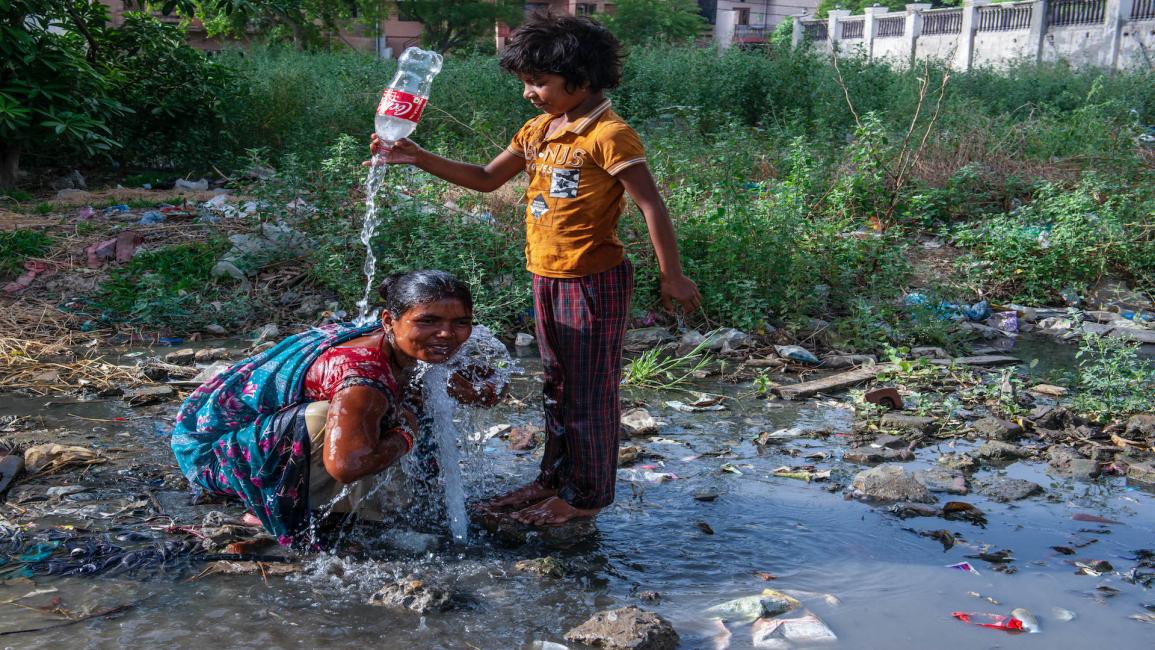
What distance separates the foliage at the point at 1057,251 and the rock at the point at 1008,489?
350cm

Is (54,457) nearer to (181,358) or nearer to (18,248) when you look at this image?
(181,358)

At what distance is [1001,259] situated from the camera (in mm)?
7133

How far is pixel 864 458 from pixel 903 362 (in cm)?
125

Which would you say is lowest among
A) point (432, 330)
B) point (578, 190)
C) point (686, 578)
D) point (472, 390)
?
point (686, 578)

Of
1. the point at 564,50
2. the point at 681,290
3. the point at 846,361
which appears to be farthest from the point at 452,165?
the point at 846,361

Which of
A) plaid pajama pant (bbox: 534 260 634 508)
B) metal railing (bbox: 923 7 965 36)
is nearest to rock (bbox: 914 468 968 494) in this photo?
plaid pajama pant (bbox: 534 260 634 508)

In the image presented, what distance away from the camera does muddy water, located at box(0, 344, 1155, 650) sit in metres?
2.58

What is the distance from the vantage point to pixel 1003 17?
86.6 ft

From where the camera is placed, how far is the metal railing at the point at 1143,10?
22.5m

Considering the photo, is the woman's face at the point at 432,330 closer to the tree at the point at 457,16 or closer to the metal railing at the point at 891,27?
the tree at the point at 457,16

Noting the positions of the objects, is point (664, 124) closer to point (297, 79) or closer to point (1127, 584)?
point (297, 79)

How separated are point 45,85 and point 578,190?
22.1 feet

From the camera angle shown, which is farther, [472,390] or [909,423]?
[909,423]

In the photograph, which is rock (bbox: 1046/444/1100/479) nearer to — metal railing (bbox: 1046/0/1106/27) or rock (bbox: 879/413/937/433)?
rock (bbox: 879/413/937/433)
